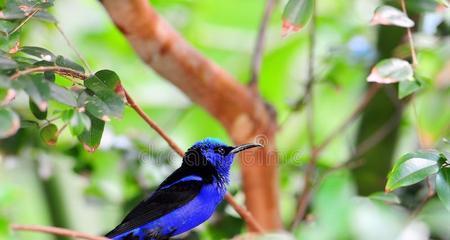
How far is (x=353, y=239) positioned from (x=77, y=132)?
195 centimetres

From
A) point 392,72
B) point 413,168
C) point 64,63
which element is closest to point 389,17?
point 392,72

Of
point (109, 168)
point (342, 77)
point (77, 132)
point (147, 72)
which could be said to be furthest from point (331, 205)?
point (77, 132)

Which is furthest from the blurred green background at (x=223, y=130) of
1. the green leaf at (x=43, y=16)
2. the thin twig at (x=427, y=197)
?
the green leaf at (x=43, y=16)

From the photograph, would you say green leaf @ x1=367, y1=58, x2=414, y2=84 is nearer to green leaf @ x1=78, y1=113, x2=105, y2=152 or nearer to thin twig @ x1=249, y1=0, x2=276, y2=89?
green leaf @ x1=78, y1=113, x2=105, y2=152

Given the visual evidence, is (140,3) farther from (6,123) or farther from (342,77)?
(342,77)

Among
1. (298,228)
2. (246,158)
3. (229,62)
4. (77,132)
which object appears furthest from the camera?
(229,62)

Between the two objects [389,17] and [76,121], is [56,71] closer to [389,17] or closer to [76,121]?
[76,121]

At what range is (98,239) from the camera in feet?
5.05

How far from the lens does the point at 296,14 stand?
6.00ft

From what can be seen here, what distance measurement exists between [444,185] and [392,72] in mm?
327

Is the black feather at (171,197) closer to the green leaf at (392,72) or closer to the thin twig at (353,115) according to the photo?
the green leaf at (392,72)

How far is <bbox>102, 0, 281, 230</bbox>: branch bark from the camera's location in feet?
7.13

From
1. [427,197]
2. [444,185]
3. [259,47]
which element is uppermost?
[444,185]

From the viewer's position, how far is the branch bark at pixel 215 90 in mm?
2172
